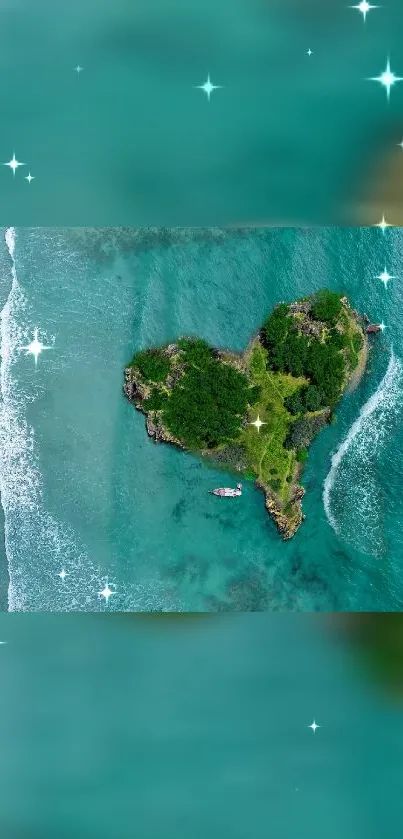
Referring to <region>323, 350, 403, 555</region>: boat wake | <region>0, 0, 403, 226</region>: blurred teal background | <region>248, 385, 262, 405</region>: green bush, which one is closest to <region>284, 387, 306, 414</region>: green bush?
<region>248, 385, 262, 405</region>: green bush

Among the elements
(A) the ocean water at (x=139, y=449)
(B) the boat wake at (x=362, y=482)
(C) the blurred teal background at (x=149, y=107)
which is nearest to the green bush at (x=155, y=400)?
(A) the ocean water at (x=139, y=449)

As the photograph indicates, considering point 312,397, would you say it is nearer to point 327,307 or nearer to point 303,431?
point 303,431

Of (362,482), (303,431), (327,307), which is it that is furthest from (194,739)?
(327,307)

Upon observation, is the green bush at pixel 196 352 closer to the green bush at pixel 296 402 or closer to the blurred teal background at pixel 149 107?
the green bush at pixel 296 402

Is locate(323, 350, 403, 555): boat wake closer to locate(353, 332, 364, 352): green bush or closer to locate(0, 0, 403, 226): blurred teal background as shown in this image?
locate(353, 332, 364, 352): green bush

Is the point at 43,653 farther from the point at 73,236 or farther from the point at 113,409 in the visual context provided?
the point at 73,236
